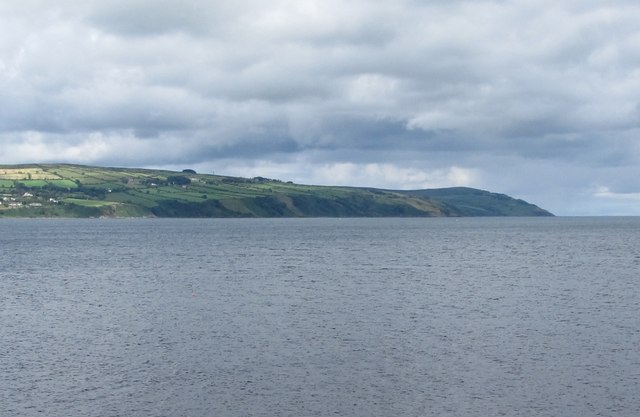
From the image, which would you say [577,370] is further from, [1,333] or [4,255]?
[4,255]

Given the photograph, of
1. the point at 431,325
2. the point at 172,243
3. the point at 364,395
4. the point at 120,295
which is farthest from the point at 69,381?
the point at 172,243

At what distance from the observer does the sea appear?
43.3 metres

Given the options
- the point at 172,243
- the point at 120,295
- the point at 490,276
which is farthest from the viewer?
the point at 172,243

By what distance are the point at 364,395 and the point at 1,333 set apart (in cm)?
3484

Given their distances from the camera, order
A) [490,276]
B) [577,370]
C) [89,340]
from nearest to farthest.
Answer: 1. [577,370]
2. [89,340]
3. [490,276]

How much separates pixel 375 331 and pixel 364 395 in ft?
64.3

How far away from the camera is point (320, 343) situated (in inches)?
2306

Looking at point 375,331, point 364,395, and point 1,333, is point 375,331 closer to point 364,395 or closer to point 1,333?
point 364,395

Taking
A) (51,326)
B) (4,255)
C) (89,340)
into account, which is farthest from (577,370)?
(4,255)

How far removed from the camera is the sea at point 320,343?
43312mm

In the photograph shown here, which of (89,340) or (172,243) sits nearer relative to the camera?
(89,340)

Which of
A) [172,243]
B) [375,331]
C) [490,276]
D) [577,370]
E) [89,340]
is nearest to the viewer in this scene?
[577,370]

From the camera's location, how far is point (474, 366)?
168 ft

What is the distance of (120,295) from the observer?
291 feet
